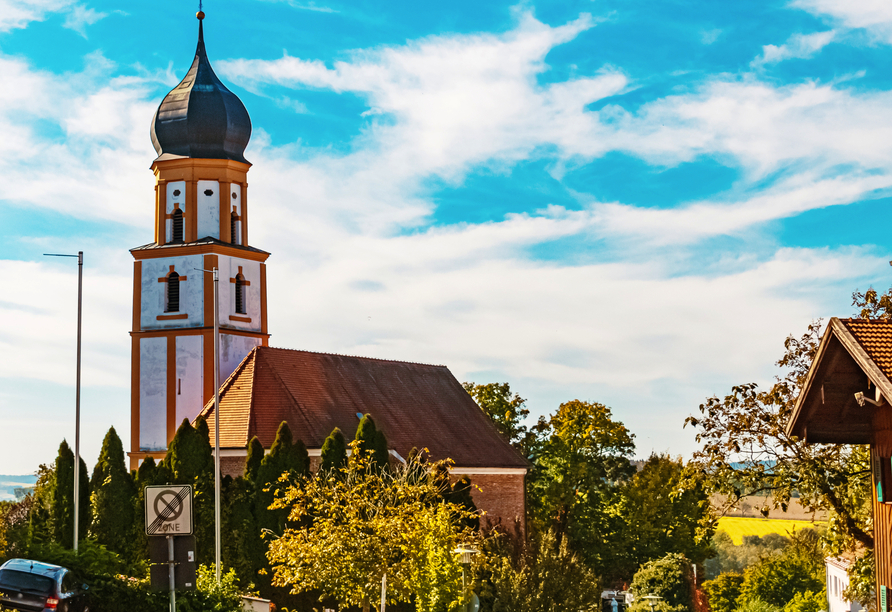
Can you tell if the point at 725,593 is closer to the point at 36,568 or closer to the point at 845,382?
the point at 36,568

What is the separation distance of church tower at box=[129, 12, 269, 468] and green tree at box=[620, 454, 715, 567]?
2115 cm

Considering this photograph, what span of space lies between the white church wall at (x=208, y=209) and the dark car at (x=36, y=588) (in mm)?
29922

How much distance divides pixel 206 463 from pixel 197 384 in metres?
12.7

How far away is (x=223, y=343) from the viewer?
4838 centimetres

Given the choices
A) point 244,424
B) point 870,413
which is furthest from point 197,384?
point 870,413

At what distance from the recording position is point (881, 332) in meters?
14.6

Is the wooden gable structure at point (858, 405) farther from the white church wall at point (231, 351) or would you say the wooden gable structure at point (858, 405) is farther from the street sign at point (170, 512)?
the white church wall at point (231, 351)

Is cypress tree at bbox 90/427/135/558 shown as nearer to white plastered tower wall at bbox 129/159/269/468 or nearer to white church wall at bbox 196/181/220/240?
white plastered tower wall at bbox 129/159/269/468

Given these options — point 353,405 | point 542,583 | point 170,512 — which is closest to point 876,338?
point 170,512

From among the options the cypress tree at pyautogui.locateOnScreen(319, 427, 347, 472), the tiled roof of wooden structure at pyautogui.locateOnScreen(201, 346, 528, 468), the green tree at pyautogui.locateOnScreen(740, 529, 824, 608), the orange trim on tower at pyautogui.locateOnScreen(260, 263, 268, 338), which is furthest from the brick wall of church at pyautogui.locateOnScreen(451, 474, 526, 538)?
the green tree at pyautogui.locateOnScreen(740, 529, 824, 608)

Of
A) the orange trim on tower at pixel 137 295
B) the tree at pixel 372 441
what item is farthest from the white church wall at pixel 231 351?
the tree at pixel 372 441

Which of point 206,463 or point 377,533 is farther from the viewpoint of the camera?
point 206,463

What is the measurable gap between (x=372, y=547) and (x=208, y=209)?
28.0 m

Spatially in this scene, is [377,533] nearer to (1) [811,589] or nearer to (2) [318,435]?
(2) [318,435]
